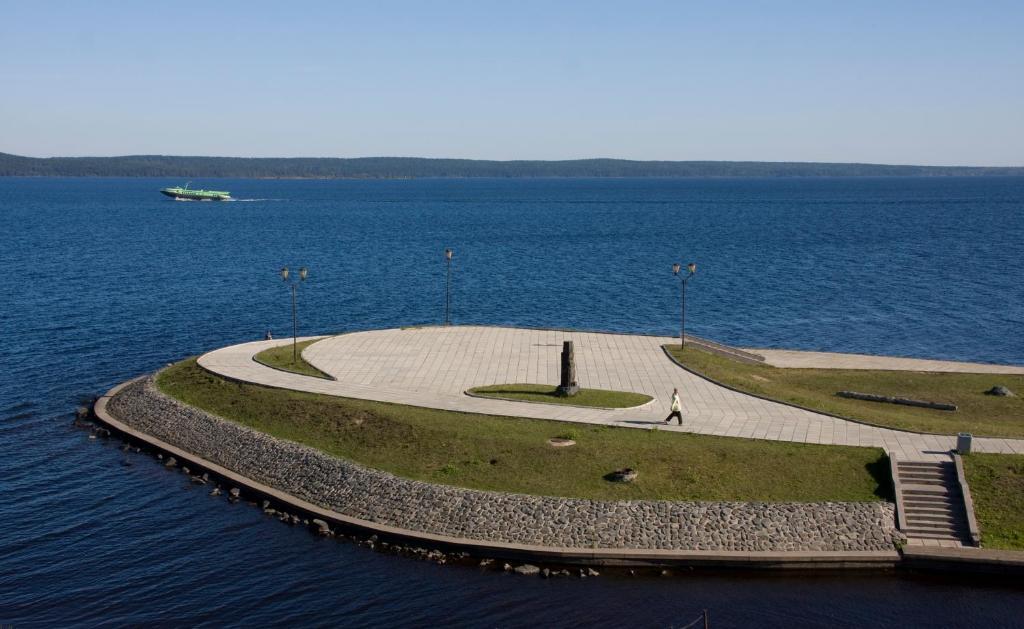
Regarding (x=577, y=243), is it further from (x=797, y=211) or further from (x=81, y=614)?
(x=81, y=614)

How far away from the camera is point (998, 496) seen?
30.4 m

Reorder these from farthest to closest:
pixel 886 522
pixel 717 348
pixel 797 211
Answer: pixel 797 211 → pixel 717 348 → pixel 886 522

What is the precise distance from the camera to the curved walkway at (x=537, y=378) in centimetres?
3531

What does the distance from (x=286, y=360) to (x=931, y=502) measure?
93.0ft

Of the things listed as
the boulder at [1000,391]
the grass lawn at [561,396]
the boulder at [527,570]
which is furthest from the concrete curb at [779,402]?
the boulder at [527,570]

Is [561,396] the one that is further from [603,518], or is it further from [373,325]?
[373,325]

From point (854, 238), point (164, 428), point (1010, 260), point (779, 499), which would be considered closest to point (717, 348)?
point (779, 499)

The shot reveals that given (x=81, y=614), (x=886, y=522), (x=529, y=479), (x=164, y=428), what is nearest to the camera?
(x=81, y=614)

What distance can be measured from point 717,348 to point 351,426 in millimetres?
20881

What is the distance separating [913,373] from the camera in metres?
47.1

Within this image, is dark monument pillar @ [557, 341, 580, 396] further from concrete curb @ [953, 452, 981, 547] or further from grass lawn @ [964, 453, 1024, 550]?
grass lawn @ [964, 453, 1024, 550]

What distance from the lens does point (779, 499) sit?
3067 centimetres

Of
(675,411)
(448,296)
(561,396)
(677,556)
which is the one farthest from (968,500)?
(448,296)

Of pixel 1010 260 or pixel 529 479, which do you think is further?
pixel 1010 260
